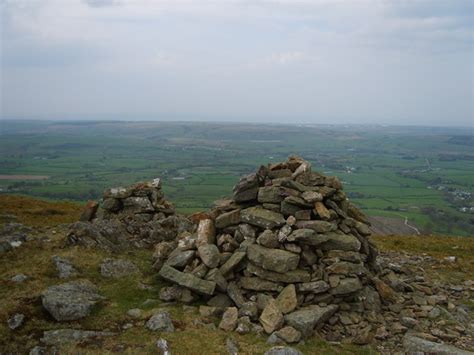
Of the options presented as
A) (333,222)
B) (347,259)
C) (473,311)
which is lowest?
(473,311)

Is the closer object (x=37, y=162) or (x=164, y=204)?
(x=164, y=204)

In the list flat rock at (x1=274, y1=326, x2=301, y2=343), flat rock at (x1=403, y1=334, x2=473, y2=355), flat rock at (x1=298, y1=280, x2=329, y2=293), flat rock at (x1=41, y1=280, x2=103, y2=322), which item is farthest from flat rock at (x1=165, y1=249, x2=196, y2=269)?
flat rock at (x1=403, y1=334, x2=473, y2=355)

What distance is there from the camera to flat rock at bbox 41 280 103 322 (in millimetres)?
16277

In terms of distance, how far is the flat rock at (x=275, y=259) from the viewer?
18828 mm

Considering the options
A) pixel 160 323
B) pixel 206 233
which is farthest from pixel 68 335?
pixel 206 233

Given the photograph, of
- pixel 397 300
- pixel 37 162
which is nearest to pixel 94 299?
pixel 397 300

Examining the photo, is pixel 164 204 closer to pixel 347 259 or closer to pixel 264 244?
pixel 264 244

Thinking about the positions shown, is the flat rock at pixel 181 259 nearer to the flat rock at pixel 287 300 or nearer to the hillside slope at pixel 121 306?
the hillside slope at pixel 121 306

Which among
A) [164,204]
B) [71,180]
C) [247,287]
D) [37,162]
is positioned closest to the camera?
[247,287]

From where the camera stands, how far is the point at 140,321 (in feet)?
55.1

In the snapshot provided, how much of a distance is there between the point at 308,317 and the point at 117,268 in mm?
10247

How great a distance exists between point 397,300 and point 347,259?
138 inches

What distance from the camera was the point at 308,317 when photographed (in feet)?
55.6

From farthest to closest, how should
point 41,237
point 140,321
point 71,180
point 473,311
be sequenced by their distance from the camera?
point 71,180
point 41,237
point 473,311
point 140,321
